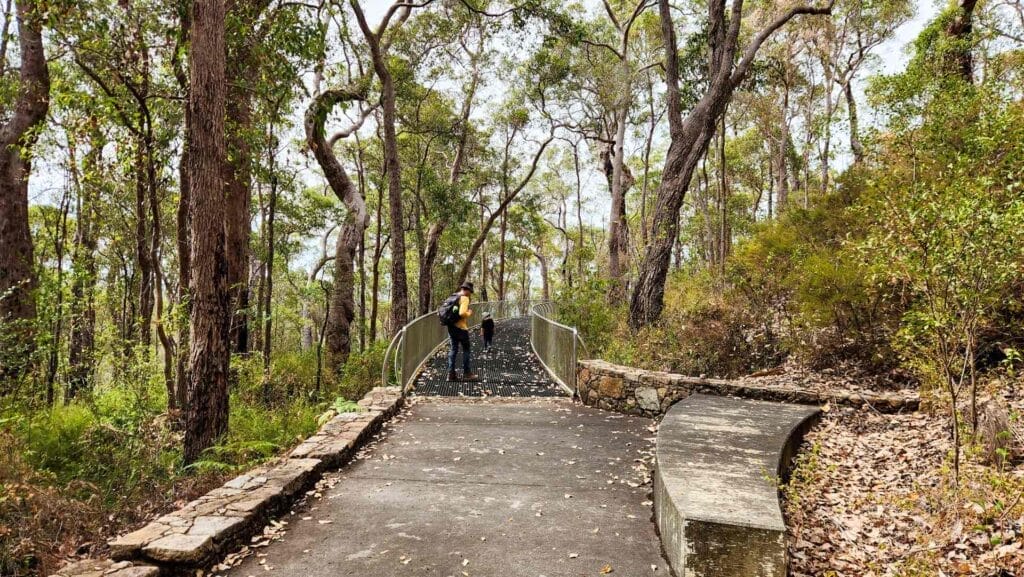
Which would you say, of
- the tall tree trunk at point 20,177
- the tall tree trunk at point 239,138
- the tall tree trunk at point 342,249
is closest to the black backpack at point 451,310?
the tall tree trunk at point 239,138

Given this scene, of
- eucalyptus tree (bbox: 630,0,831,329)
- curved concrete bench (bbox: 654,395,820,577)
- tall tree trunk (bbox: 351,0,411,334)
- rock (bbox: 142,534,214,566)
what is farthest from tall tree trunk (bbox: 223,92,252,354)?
eucalyptus tree (bbox: 630,0,831,329)

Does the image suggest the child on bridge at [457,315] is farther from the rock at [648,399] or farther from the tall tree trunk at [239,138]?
the rock at [648,399]

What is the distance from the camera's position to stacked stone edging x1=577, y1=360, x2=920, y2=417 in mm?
6555

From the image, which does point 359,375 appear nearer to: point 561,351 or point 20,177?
point 561,351

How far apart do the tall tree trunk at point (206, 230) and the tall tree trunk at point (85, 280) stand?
3.06 m

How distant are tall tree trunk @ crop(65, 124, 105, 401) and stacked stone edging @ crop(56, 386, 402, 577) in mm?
4852

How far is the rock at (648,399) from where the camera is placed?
738cm

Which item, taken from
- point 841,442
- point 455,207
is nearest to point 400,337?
point 841,442

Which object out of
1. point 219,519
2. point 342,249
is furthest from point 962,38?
point 219,519

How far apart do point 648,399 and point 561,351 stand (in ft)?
8.95

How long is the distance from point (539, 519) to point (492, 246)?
3825cm

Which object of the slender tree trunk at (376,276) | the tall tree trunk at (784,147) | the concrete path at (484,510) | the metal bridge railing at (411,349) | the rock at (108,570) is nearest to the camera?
the rock at (108,570)

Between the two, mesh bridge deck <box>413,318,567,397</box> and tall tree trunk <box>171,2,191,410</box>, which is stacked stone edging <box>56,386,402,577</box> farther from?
mesh bridge deck <box>413,318,567,397</box>

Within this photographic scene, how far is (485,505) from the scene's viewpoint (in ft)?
14.8
